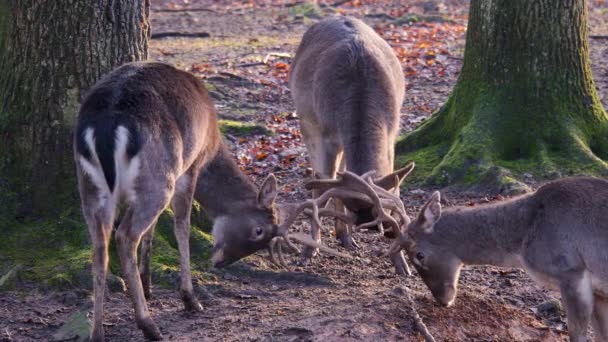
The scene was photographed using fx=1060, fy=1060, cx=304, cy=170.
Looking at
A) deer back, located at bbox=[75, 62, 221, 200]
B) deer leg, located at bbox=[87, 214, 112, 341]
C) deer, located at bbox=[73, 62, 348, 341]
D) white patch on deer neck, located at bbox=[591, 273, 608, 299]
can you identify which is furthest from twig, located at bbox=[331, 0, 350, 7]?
deer leg, located at bbox=[87, 214, 112, 341]

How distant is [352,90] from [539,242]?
2825mm

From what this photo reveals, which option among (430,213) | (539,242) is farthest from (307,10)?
(539,242)

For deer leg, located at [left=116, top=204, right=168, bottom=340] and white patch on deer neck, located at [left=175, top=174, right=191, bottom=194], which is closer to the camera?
deer leg, located at [left=116, top=204, right=168, bottom=340]

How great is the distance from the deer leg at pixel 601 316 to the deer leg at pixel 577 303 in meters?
0.26

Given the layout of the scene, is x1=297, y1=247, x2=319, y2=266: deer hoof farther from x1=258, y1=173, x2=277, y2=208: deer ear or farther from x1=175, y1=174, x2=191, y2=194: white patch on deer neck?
x1=175, y1=174, x2=191, y2=194: white patch on deer neck

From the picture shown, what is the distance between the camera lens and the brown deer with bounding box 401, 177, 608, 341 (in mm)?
6988

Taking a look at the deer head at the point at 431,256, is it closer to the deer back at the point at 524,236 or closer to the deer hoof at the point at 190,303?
the deer back at the point at 524,236

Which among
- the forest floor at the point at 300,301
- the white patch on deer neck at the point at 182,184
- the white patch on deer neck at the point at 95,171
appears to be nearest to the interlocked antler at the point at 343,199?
the forest floor at the point at 300,301

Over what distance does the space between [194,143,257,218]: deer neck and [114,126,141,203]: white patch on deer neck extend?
1415mm

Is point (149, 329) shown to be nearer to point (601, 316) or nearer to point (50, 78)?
point (50, 78)

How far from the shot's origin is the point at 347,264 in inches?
349

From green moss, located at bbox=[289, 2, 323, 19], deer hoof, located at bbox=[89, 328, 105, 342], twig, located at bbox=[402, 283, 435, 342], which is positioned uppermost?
twig, located at bbox=[402, 283, 435, 342]

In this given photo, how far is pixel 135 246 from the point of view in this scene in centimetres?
696

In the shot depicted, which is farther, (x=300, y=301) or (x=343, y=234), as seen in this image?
(x=343, y=234)
